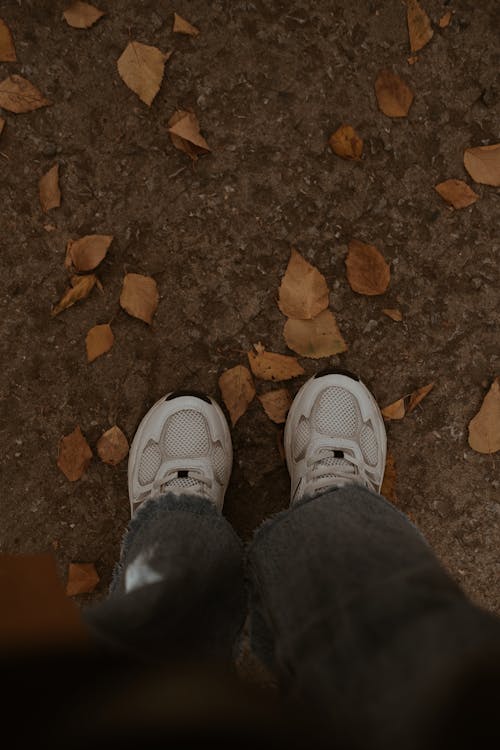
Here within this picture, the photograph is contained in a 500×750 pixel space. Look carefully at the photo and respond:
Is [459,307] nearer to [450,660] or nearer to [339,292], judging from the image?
[339,292]

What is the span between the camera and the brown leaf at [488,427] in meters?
1.30

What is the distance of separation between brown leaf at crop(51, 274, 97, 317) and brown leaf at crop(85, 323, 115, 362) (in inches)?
3.0

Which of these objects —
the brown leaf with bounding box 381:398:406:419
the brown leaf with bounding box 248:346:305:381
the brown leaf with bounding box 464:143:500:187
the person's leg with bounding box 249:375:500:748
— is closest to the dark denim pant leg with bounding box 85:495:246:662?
the person's leg with bounding box 249:375:500:748

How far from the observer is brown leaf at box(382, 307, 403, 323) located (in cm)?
131

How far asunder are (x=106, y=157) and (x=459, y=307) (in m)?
0.88

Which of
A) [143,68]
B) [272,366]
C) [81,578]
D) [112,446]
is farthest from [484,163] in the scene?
[81,578]

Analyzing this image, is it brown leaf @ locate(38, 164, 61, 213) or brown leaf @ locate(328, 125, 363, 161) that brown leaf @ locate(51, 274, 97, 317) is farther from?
brown leaf @ locate(328, 125, 363, 161)

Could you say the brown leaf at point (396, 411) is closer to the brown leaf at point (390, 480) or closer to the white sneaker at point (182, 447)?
the brown leaf at point (390, 480)

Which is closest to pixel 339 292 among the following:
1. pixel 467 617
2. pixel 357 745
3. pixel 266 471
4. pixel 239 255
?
pixel 239 255

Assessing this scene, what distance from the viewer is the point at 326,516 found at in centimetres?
95

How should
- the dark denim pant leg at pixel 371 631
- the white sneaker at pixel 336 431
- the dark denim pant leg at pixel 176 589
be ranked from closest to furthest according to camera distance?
the dark denim pant leg at pixel 371 631 < the dark denim pant leg at pixel 176 589 < the white sneaker at pixel 336 431

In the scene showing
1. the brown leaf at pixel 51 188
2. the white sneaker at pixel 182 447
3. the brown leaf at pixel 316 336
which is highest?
the brown leaf at pixel 51 188

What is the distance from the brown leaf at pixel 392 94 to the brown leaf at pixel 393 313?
1.44 feet

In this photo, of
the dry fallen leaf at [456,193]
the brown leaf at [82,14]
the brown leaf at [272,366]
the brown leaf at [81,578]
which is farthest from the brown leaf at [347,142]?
the brown leaf at [81,578]
